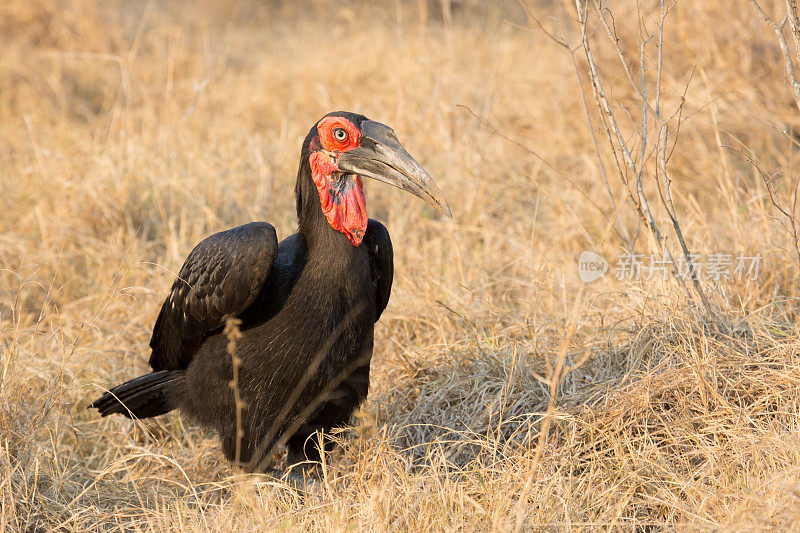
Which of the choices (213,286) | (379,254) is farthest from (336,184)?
(213,286)

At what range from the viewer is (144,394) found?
328 centimetres

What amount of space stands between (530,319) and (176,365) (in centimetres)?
156

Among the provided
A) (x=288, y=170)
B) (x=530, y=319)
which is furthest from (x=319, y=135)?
(x=288, y=170)

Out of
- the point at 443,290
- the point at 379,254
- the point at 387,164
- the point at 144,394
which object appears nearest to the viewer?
the point at 387,164

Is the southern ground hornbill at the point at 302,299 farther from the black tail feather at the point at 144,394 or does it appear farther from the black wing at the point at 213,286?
the black tail feather at the point at 144,394

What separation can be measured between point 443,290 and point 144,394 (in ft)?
4.93

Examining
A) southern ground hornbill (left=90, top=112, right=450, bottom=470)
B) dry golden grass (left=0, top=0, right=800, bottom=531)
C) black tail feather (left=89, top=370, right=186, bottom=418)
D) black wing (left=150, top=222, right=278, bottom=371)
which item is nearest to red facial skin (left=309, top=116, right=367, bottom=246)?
southern ground hornbill (left=90, top=112, right=450, bottom=470)

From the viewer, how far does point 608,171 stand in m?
5.19

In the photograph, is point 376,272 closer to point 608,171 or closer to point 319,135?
point 319,135

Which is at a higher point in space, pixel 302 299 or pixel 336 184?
pixel 336 184

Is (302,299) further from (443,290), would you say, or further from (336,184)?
(443,290)

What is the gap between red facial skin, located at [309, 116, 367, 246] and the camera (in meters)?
2.81

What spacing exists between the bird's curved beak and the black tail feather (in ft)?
3.75

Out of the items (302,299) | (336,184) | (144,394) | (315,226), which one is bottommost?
(144,394)
